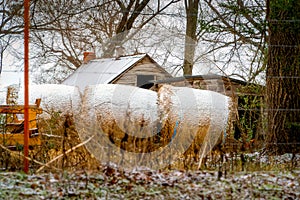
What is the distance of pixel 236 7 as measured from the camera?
6.97 metres

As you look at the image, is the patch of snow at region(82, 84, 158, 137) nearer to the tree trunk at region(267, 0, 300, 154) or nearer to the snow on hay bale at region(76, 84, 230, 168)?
the snow on hay bale at region(76, 84, 230, 168)

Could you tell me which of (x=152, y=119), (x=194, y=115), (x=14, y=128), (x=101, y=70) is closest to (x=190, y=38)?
(x=101, y=70)

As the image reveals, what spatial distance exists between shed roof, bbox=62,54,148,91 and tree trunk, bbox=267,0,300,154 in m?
3.13

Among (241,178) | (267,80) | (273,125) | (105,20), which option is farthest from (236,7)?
(241,178)

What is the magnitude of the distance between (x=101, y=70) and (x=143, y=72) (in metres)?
1.82

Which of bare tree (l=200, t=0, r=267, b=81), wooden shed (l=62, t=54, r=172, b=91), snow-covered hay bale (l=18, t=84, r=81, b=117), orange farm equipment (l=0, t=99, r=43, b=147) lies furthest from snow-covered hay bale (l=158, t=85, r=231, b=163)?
wooden shed (l=62, t=54, r=172, b=91)

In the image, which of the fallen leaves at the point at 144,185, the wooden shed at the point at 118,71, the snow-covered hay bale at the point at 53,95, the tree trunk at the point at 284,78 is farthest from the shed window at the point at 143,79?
the fallen leaves at the point at 144,185

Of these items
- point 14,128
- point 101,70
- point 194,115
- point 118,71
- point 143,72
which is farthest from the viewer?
point 143,72

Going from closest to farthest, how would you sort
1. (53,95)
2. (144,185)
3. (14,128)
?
(144,185)
(14,128)
(53,95)

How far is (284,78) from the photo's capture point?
5.69 m

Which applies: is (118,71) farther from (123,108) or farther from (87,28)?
(123,108)

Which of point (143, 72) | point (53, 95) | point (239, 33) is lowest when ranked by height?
point (53, 95)

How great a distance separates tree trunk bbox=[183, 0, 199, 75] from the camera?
8.71m

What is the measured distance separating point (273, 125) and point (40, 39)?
420 cm
